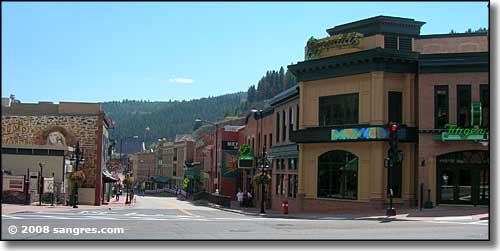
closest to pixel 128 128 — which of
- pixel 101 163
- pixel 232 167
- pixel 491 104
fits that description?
pixel 232 167

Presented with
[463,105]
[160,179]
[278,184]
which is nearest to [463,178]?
[463,105]

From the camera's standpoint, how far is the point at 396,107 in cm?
3716

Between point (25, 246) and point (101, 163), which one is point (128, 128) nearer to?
point (101, 163)

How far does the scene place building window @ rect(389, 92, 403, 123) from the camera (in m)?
37.0

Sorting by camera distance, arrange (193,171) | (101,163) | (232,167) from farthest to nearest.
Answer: (193,171), (232,167), (101,163)

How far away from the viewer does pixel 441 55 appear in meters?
35.1

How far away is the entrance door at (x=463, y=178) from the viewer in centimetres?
3466

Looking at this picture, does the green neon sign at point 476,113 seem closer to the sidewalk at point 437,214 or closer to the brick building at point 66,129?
the sidewalk at point 437,214

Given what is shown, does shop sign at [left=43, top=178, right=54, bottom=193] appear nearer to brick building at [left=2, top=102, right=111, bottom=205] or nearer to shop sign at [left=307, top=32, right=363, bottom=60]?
brick building at [left=2, top=102, right=111, bottom=205]

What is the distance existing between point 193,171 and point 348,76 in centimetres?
7950

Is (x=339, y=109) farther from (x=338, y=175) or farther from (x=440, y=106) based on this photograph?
(x=440, y=106)

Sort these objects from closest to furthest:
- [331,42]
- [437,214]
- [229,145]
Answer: [437,214] < [331,42] < [229,145]

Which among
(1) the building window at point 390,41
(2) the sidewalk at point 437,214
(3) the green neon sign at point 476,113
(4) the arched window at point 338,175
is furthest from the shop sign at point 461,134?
(1) the building window at point 390,41

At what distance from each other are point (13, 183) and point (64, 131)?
11.6 m
